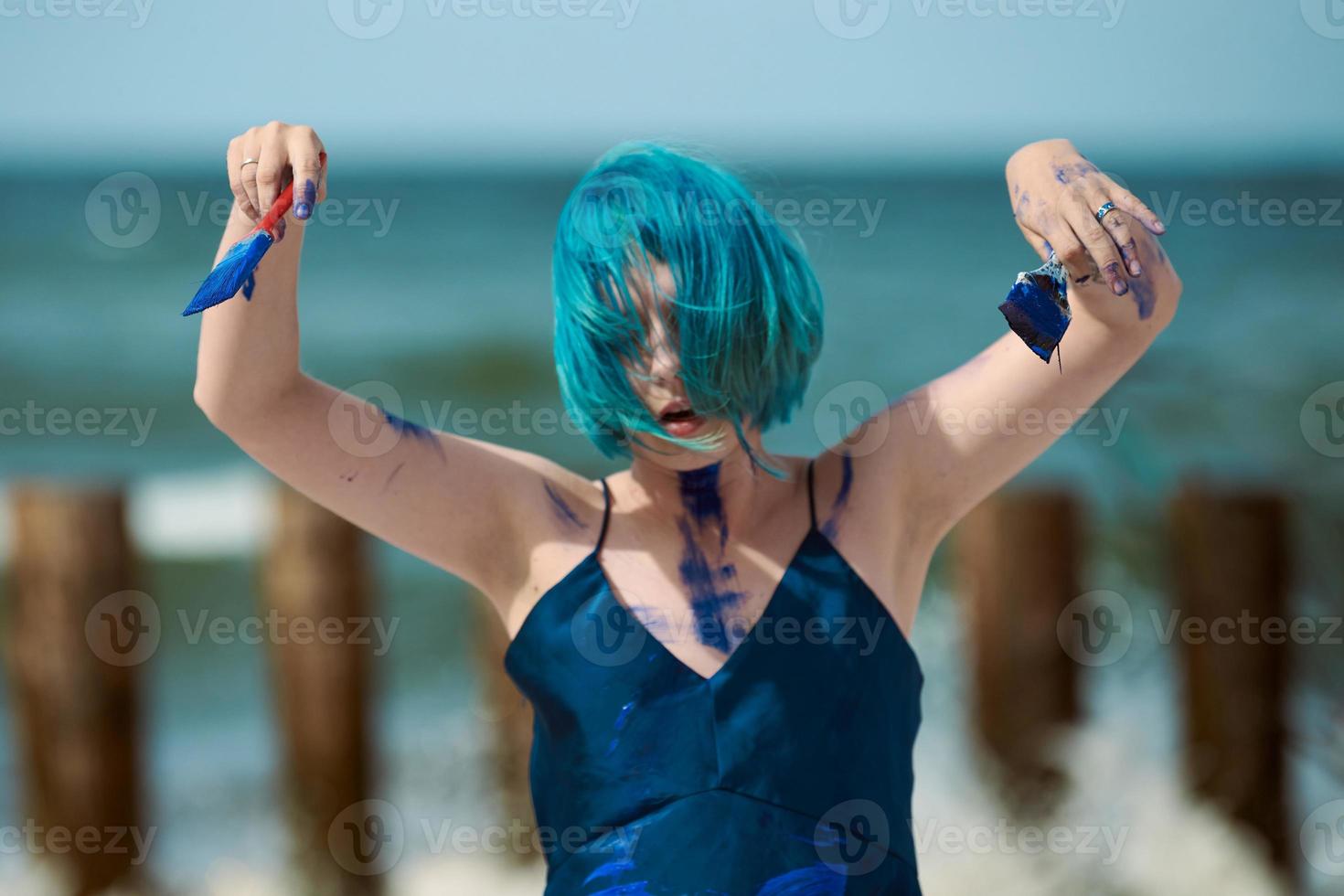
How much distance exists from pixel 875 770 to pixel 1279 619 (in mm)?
3297

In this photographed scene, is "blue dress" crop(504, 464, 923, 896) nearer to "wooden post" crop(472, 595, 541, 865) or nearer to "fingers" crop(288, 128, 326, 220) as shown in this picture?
"fingers" crop(288, 128, 326, 220)

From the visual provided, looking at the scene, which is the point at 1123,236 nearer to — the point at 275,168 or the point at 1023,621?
the point at 275,168

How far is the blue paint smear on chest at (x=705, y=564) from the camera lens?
6.93 feet

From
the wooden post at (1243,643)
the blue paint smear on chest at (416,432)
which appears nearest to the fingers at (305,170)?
the blue paint smear on chest at (416,432)

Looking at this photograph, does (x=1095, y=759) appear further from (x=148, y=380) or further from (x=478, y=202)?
(x=478, y=202)

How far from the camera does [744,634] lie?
2105 mm

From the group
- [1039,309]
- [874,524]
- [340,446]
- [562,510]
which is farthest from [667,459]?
[1039,309]

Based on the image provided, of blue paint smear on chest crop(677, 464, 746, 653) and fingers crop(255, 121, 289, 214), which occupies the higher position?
fingers crop(255, 121, 289, 214)

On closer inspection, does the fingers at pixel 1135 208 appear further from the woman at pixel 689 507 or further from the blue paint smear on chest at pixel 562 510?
the blue paint smear on chest at pixel 562 510

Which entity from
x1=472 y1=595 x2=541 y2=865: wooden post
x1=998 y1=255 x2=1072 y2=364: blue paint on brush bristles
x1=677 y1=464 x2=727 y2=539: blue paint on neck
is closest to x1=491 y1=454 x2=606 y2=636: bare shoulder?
x1=677 y1=464 x2=727 y2=539: blue paint on neck

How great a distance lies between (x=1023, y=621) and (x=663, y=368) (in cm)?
346

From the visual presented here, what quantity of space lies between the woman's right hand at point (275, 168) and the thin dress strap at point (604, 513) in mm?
669

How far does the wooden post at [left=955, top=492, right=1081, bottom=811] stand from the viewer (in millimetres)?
5066

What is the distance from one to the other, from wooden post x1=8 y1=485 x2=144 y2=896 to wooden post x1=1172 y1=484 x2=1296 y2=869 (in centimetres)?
380
